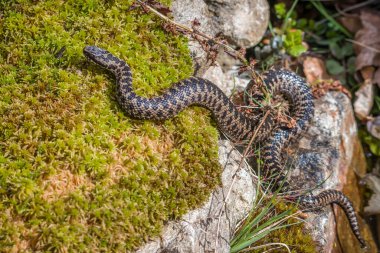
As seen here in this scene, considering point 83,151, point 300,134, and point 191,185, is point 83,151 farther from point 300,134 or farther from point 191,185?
point 300,134

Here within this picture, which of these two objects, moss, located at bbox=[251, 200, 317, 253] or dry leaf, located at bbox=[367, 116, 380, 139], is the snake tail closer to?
moss, located at bbox=[251, 200, 317, 253]

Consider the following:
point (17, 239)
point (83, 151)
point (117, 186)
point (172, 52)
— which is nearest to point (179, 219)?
point (117, 186)

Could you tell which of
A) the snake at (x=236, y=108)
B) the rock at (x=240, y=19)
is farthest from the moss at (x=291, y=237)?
the rock at (x=240, y=19)

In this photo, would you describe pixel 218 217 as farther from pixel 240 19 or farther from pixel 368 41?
pixel 368 41

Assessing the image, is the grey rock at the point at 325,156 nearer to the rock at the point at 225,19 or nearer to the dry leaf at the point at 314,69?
the dry leaf at the point at 314,69

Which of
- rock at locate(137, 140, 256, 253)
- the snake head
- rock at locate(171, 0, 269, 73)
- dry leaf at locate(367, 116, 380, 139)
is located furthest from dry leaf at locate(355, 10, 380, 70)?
the snake head

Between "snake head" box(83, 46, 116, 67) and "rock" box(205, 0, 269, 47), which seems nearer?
"snake head" box(83, 46, 116, 67)
